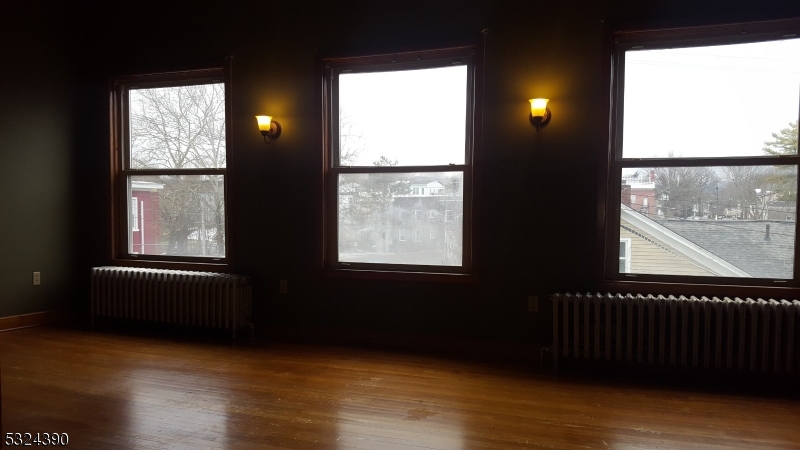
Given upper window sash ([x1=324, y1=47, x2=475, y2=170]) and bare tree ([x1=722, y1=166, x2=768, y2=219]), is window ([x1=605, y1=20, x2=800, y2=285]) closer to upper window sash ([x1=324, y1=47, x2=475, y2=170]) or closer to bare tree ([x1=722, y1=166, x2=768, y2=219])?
bare tree ([x1=722, y1=166, x2=768, y2=219])

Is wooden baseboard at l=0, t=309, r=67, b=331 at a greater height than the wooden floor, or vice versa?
wooden baseboard at l=0, t=309, r=67, b=331

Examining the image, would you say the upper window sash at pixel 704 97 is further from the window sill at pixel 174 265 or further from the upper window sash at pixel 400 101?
the window sill at pixel 174 265

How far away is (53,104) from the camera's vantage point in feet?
17.4

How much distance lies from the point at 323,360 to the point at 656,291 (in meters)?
2.49

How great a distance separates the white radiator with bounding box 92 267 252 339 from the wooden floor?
60cm

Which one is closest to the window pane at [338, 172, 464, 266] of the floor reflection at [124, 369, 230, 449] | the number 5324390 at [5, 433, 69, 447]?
the floor reflection at [124, 369, 230, 449]

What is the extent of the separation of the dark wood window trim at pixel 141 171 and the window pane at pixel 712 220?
11.3 ft

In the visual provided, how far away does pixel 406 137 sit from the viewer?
457 cm

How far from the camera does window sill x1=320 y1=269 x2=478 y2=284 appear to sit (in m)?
4.37

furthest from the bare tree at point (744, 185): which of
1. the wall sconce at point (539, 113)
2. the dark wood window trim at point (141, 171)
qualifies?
the dark wood window trim at point (141, 171)

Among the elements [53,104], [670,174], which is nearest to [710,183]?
[670,174]

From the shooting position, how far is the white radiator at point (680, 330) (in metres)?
3.54

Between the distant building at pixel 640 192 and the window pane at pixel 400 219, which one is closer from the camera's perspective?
the distant building at pixel 640 192

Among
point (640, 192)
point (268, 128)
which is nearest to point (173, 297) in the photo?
point (268, 128)
